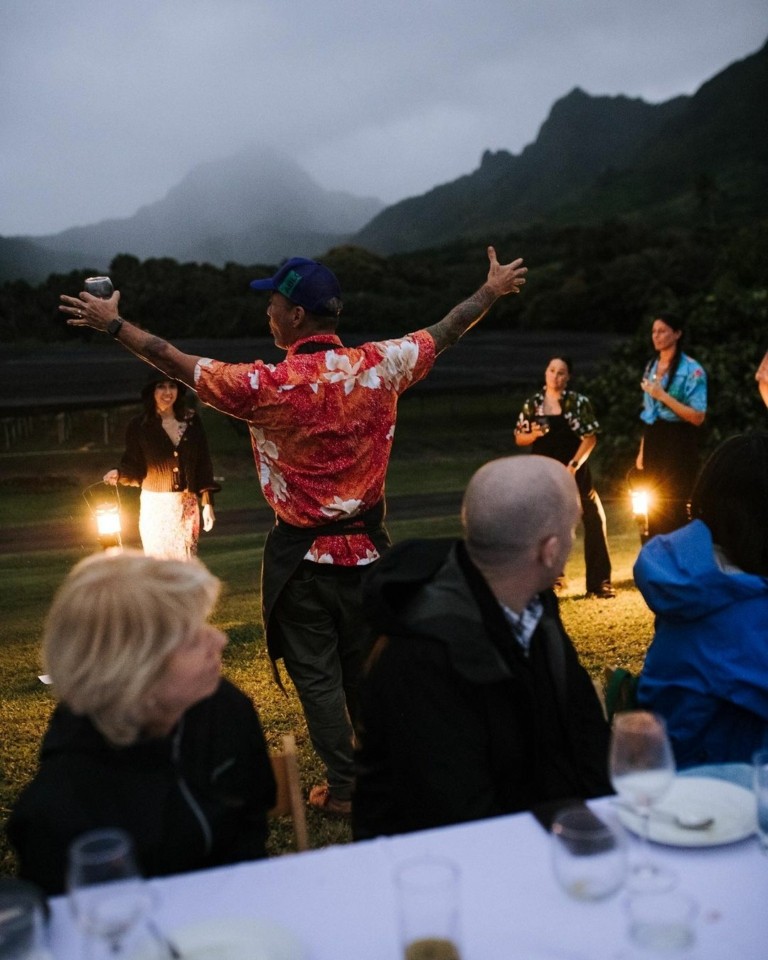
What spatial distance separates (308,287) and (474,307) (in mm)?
733

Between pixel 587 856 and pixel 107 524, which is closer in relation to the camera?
pixel 587 856

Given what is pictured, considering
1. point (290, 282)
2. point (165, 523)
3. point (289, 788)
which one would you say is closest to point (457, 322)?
point (290, 282)

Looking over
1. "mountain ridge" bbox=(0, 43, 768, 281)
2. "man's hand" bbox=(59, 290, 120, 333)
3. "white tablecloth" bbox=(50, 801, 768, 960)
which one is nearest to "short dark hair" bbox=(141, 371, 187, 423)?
"man's hand" bbox=(59, 290, 120, 333)

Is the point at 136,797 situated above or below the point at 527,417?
below

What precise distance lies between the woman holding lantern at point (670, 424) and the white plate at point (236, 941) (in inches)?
243

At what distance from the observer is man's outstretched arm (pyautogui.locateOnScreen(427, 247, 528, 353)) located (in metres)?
3.87

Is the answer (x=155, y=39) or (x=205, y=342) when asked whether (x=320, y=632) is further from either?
(x=155, y=39)

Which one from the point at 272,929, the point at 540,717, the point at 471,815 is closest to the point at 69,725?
the point at 272,929

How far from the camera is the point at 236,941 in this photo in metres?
1.61

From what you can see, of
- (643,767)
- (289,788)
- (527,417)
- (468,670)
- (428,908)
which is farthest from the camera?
(527,417)

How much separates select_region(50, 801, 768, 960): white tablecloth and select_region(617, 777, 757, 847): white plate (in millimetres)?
21

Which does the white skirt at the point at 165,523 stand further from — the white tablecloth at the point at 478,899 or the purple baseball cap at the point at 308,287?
the white tablecloth at the point at 478,899

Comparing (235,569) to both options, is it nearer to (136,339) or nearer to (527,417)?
(527,417)

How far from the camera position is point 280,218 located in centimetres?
9050
